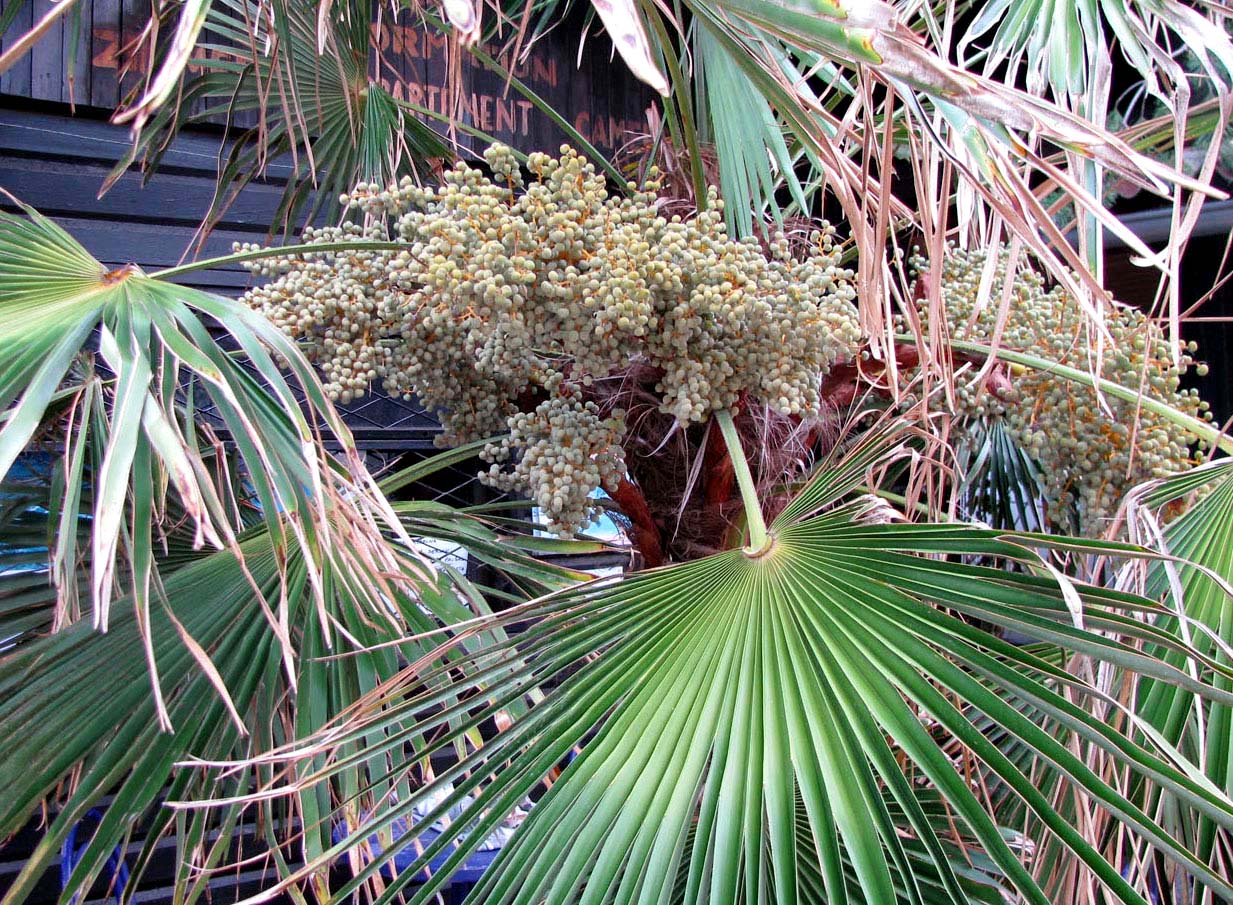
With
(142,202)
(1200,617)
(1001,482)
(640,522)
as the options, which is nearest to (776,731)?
(1200,617)

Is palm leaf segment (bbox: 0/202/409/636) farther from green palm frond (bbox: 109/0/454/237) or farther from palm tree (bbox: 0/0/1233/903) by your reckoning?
green palm frond (bbox: 109/0/454/237)

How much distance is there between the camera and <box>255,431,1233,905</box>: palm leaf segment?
72 cm

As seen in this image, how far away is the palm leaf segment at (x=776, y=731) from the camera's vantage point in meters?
0.72

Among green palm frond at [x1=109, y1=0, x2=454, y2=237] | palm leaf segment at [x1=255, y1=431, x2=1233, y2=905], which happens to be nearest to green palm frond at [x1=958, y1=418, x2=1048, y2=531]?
palm leaf segment at [x1=255, y1=431, x2=1233, y2=905]

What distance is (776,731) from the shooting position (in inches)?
→ 31.3

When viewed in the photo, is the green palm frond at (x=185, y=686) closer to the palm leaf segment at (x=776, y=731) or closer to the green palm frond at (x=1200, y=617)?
the palm leaf segment at (x=776, y=731)

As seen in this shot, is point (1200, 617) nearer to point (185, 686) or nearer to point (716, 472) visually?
point (716, 472)

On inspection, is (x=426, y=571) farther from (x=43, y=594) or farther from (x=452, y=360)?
(x=43, y=594)

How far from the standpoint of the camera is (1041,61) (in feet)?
3.60

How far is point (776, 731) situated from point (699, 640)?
0.49ft

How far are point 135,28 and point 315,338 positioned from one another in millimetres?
1817

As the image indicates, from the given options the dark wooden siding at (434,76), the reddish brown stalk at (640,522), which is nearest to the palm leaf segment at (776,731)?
the reddish brown stalk at (640,522)

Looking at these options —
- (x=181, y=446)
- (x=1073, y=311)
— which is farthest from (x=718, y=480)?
(x=181, y=446)

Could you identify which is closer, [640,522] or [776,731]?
[776,731]
